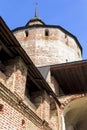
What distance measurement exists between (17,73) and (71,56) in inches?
453

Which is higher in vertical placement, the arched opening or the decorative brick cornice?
the arched opening

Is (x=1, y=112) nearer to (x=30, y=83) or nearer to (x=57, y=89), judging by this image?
(x=30, y=83)

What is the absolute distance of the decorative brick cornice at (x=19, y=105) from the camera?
6.74 m

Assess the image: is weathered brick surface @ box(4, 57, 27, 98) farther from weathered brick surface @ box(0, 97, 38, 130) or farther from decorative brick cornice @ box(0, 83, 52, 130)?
weathered brick surface @ box(0, 97, 38, 130)

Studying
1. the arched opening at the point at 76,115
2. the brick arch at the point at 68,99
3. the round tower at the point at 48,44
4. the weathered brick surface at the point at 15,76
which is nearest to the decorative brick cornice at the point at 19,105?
the weathered brick surface at the point at 15,76

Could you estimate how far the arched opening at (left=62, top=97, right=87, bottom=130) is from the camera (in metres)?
11.0

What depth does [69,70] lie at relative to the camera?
456 inches

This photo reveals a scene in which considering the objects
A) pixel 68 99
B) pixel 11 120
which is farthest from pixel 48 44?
pixel 11 120

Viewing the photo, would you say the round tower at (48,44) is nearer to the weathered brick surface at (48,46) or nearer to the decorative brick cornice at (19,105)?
the weathered brick surface at (48,46)

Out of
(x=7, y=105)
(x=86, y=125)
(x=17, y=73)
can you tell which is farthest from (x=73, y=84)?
(x=7, y=105)

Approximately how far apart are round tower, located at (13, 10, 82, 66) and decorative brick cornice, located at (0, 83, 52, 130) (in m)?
8.43

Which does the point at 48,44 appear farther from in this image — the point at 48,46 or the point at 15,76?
the point at 15,76

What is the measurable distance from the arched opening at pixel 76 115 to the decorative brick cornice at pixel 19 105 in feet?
6.55

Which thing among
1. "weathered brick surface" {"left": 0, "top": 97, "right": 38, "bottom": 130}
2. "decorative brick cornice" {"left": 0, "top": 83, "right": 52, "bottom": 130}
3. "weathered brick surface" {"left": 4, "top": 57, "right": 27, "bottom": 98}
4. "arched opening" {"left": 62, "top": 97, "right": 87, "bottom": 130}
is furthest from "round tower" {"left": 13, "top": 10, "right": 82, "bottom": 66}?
"weathered brick surface" {"left": 0, "top": 97, "right": 38, "bottom": 130}
